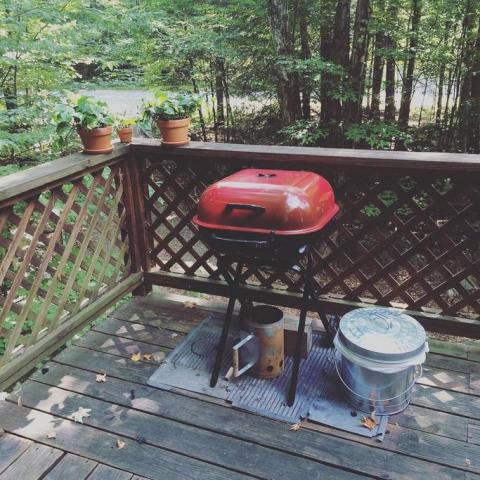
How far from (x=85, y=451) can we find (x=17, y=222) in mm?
1103

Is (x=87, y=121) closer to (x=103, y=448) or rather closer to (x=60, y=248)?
(x=60, y=248)

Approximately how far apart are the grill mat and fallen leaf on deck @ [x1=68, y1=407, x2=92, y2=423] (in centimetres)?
33

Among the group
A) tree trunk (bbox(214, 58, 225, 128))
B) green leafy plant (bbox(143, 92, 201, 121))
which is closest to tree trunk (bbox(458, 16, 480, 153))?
tree trunk (bbox(214, 58, 225, 128))

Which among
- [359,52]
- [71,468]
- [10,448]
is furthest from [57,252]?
[359,52]

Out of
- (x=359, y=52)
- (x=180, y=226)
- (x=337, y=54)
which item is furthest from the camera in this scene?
(x=337, y=54)

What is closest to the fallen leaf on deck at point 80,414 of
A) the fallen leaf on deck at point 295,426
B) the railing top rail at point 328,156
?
the fallen leaf on deck at point 295,426

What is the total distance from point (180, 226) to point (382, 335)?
150 centimetres

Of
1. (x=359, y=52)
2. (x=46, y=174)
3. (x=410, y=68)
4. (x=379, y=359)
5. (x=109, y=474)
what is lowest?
(x=109, y=474)

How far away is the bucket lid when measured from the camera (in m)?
1.92

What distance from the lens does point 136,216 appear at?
10.1 ft

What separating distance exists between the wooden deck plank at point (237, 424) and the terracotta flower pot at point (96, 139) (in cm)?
124

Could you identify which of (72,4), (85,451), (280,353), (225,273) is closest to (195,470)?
(85,451)

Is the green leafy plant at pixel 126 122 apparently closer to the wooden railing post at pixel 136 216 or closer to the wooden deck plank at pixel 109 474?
the wooden railing post at pixel 136 216

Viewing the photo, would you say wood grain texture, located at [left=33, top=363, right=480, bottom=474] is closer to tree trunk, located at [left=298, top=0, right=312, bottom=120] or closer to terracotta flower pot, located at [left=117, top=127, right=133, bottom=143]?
terracotta flower pot, located at [left=117, top=127, right=133, bottom=143]
